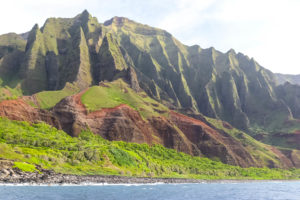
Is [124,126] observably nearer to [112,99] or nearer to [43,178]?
[112,99]

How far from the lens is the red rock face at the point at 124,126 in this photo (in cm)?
14112

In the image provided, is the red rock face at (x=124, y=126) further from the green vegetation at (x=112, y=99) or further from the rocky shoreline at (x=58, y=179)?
the rocky shoreline at (x=58, y=179)

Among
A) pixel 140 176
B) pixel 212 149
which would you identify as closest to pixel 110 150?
pixel 140 176

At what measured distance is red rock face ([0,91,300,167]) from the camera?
463 feet

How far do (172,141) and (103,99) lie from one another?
1726 inches

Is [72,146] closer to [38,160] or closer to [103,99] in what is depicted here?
[38,160]

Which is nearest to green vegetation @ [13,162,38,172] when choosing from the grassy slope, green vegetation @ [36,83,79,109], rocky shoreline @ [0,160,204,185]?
the grassy slope

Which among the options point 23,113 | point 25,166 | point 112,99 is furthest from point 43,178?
point 112,99

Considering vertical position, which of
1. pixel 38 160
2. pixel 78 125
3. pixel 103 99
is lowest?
pixel 38 160

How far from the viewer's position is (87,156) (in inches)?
4471

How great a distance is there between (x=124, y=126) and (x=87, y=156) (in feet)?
162

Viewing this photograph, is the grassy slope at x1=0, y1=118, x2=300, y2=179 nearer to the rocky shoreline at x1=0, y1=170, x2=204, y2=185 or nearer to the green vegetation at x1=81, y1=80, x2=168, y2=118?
the rocky shoreline at x1=0, y1=170, x2=204, y2=185

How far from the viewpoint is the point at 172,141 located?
592 ft

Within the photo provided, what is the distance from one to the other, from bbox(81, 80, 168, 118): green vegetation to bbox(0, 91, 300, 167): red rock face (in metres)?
3.78
